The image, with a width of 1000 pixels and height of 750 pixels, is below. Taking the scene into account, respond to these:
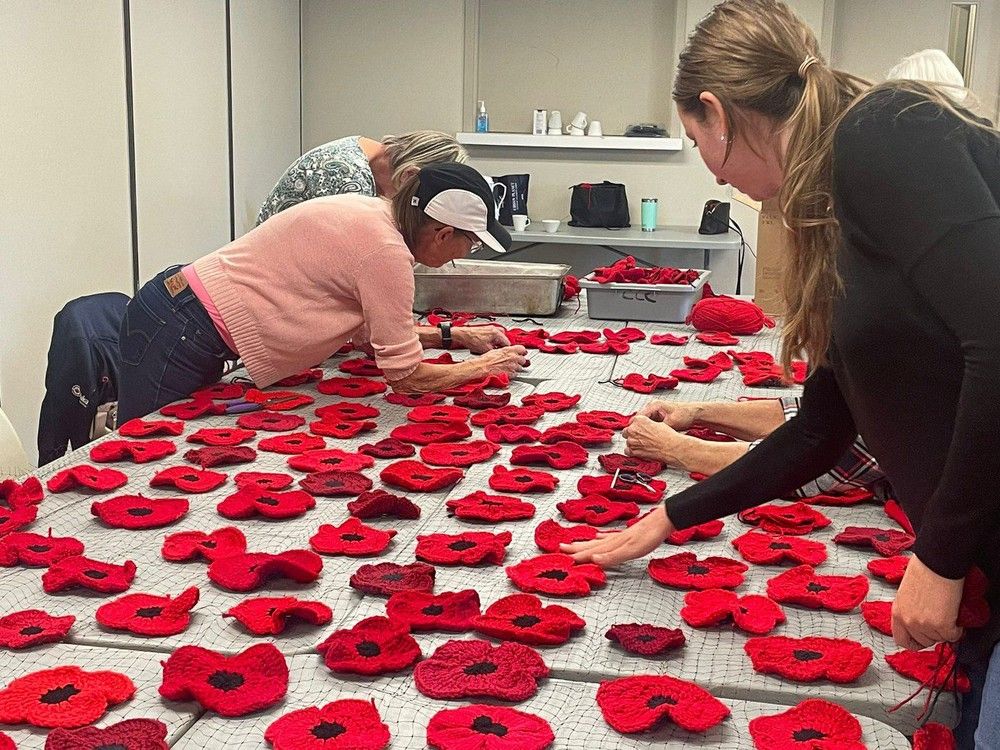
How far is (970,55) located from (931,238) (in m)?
2.76

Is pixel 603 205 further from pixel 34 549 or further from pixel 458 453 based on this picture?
pixel 34 549

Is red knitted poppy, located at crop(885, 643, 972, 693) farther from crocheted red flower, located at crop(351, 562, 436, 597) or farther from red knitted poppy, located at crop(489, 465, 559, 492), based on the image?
red knitted poppy, located at crop(489, 465, 559, 492)

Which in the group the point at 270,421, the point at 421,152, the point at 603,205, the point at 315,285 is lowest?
the point at 270,421

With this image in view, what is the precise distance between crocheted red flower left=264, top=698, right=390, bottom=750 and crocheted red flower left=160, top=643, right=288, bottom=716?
41mm

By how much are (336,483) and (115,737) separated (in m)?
0.75

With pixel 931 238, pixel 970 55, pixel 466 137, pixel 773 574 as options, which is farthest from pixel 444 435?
pixel 466 137

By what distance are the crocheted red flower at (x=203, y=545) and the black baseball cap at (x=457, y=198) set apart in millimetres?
991

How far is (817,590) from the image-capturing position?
132cm

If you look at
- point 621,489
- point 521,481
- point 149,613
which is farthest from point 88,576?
point 621,489

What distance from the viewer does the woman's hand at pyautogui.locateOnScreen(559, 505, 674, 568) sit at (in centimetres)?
137

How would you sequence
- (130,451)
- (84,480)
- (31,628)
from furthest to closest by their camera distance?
(130,451) < (84,480) < (31,628)

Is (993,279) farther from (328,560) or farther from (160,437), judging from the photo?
(160,437)

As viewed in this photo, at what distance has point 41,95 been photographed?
365cm

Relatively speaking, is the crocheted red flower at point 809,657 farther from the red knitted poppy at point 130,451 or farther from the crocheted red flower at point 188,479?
the red knitted poppy at point 130,451
